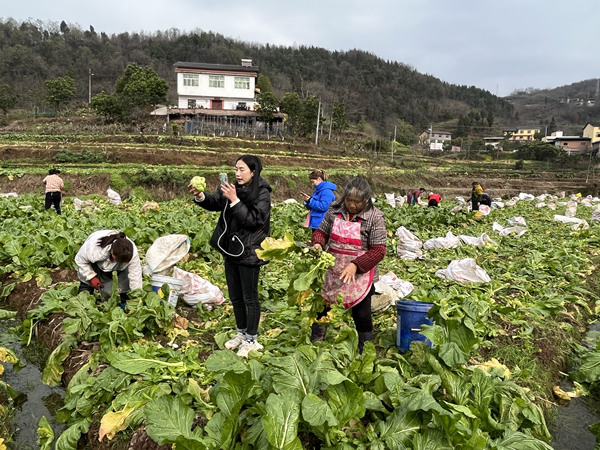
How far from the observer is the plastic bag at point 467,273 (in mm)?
5676

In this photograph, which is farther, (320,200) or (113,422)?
(320,200)

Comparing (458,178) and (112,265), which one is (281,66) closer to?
(458,178)

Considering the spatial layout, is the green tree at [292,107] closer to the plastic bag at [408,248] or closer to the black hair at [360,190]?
the plastic bag at [408,248]

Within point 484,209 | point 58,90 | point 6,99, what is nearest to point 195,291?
point 484,209

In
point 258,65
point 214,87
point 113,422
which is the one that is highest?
point 258,65

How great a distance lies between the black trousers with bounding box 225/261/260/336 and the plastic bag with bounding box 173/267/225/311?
4.05ft

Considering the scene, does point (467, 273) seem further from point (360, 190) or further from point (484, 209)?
point (484, 209)

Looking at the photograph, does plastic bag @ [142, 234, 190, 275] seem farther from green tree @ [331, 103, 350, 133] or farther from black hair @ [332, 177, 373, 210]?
green tree @ [331, 103, 350, 133]

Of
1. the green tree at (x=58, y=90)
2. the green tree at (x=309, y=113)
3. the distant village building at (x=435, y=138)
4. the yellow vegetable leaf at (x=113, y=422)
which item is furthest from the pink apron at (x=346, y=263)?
the distant village building at (x=435, y=138)

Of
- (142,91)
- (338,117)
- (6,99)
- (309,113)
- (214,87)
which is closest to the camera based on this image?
(142,91)

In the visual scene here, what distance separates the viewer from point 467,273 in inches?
227

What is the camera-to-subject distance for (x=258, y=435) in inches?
89.0

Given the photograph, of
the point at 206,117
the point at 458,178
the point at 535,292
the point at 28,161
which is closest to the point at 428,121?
the point at 458,178

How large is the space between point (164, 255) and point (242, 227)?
2.10 metres
